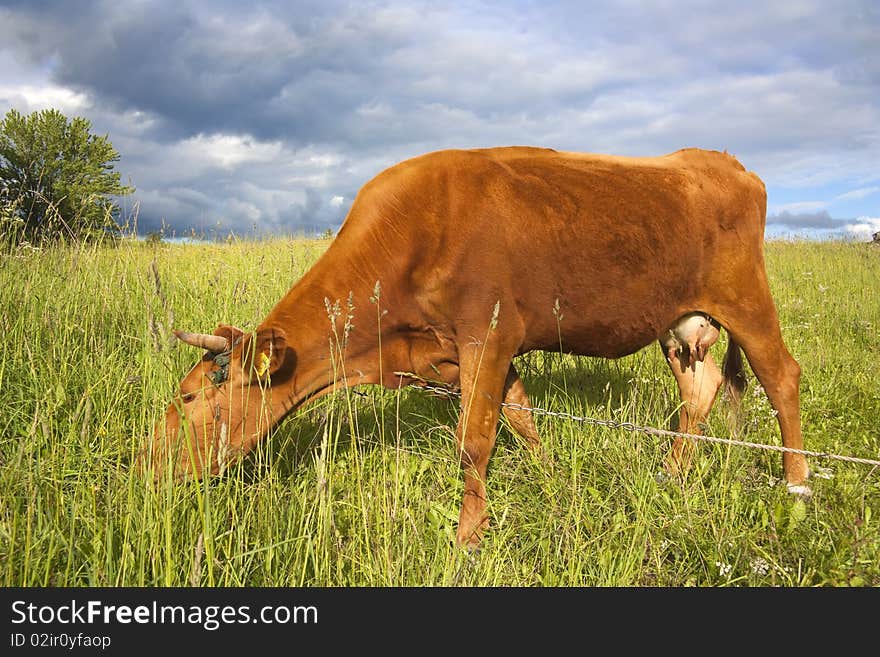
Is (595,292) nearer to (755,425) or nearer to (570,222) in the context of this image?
(570,222)

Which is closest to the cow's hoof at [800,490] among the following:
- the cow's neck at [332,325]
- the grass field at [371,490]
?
the grass field at [371,490]

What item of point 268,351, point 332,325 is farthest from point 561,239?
point 268,351

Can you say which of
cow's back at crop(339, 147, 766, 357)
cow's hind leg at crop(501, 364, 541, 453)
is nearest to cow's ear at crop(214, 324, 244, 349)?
cow's back at crop(339, 147, 766, 357)

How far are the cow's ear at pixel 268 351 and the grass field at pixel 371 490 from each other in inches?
3.7

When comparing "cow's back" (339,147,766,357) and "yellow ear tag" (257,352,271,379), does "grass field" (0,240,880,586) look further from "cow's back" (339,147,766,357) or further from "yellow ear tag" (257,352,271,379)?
"cow's back" (339,147,766,357)

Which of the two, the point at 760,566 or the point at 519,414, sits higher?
the point at 519,414

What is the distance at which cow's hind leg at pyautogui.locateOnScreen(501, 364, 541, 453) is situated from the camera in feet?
12.1

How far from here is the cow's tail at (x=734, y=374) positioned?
171 inches

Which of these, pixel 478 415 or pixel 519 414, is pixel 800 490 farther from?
pixel 478 415

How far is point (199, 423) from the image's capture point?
2.87 metres

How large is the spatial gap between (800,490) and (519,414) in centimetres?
165

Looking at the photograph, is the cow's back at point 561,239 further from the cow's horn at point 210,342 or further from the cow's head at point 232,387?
the cow's horn at point 210,342

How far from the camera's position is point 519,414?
3740mm

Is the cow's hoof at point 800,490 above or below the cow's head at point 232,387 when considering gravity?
below
